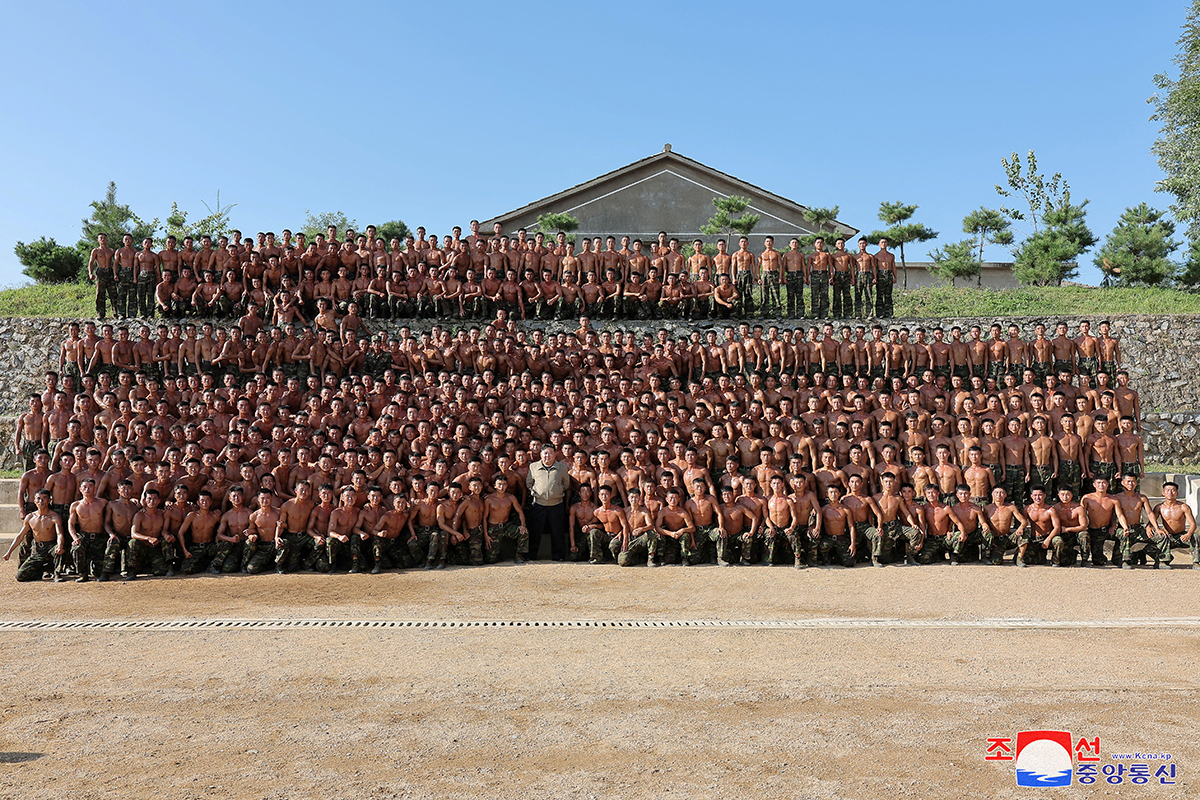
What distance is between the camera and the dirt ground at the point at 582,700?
4.01 meters

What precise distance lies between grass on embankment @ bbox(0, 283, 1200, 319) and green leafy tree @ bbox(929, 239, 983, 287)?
178 cm

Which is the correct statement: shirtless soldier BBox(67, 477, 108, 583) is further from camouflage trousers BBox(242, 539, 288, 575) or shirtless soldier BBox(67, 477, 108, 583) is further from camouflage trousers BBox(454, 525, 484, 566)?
camouflage trousers BBox(454, 525, 484, 566)

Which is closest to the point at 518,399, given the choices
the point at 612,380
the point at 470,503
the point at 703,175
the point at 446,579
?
the point at 612,380

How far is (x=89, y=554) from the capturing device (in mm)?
9438

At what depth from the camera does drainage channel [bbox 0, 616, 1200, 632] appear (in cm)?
682

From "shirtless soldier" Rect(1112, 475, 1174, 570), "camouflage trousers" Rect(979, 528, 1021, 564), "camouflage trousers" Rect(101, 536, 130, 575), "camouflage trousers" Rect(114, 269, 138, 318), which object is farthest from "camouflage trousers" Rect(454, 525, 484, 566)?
"camouflage trousers" Rect(114, 269, 138, 318)

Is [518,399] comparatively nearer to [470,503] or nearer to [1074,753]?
[470,503]

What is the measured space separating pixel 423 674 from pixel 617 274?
40.4ft

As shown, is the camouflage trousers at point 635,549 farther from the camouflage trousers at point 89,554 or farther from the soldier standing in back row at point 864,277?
the soldier standing in back row at point 864,277

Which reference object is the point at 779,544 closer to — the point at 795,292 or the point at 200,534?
the point at 200,534

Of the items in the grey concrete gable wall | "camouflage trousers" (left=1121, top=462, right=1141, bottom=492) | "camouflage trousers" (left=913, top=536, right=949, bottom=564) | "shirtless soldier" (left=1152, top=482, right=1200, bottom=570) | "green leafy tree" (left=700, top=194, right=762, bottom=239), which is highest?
the grey concrete gable wall

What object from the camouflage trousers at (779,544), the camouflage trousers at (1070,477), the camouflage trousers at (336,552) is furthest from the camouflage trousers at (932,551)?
the camouflage trousers at (336,552)

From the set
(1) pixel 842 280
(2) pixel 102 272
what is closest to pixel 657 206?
(1) pixel 842 280

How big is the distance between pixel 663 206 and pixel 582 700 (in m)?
24.1
